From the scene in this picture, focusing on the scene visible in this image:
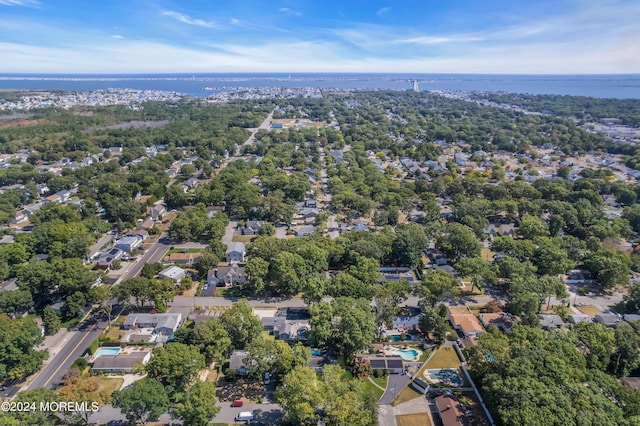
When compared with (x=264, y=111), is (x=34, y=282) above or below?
below

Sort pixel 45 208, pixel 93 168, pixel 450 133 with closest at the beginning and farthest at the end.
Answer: pixel 45 208
pixel 93 168
pixel 450 133

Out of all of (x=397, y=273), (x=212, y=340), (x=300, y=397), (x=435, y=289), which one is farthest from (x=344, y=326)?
(x=397, y=273)

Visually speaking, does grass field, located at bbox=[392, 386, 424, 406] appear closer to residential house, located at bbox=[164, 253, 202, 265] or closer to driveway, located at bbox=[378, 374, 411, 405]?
driveway, located at bbox=[378, 374, 411, 405]

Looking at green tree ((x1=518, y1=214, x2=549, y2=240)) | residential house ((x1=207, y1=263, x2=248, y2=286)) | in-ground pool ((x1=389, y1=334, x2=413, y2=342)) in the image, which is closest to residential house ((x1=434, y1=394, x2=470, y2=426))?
in-ground pool ((x1=389, y1=334, x2=413, y2=342))

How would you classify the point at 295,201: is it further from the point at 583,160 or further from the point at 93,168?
the point at 583,160

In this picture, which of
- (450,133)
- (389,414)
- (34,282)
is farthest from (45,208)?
(450,133)

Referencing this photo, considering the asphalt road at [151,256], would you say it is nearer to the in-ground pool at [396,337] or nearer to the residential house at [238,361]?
the residential house at [238,361]

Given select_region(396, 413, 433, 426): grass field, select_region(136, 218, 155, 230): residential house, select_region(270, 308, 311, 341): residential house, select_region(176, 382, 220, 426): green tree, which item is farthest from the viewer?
select_region(136, 218, 155, 230): residential house

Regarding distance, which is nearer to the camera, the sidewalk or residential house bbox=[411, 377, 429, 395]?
residential house bbox=[411, 377, 429, 395]
